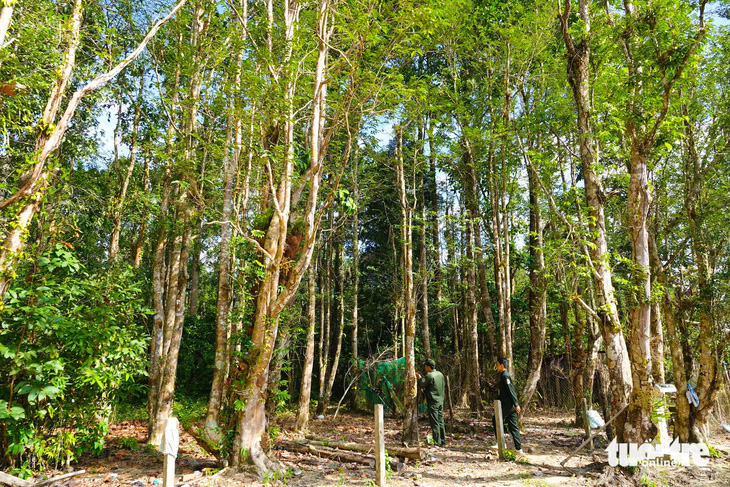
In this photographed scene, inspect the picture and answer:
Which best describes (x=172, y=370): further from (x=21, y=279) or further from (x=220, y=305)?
(x=21, y=279)

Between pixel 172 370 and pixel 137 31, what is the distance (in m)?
7.41

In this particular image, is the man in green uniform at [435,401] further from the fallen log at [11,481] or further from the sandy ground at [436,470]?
the fallen log at [11,481]

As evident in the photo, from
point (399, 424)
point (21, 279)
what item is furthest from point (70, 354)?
point (399, 424)

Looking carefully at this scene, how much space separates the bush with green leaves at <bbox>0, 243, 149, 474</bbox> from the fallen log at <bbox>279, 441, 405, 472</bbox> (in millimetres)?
3243

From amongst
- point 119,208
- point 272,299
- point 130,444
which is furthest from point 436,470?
point 119,208

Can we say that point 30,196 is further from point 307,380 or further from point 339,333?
point 339,333

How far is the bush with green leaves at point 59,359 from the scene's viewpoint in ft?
16.0

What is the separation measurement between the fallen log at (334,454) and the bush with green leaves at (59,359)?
3243mm

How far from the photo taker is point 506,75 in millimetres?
11023

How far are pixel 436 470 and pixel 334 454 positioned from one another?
174 centimetres

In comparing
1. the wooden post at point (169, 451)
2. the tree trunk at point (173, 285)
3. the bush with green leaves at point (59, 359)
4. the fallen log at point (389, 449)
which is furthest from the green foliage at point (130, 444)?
the wooden post at point (169, 451)

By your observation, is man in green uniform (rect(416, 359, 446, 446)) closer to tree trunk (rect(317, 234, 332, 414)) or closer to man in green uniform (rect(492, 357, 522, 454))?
man in green uniform (rect(492, 357, 522, 454))

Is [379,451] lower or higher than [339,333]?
lower

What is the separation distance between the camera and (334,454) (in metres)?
7.43
